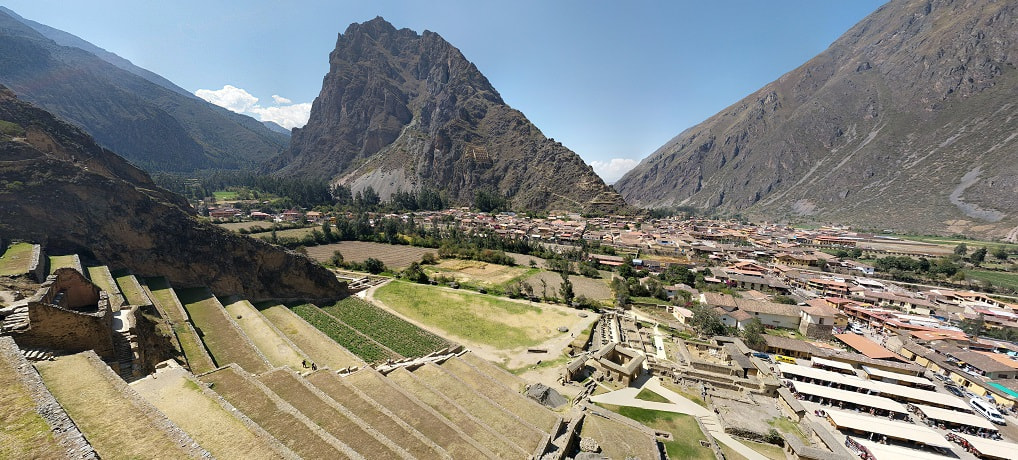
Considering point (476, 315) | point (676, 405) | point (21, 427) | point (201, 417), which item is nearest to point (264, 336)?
point (201, 417)

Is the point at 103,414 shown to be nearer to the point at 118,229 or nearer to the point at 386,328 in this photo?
the point at 386,328

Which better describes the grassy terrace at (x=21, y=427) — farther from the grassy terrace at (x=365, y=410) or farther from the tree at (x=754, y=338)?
the tree at (x=754, y=338)

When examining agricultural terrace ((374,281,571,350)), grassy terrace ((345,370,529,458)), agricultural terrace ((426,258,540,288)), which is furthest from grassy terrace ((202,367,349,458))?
agricultural terrace ((426,258,540,288))

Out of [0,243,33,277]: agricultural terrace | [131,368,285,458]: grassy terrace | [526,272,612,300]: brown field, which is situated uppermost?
[0,243,33,277]: agricultural terrace

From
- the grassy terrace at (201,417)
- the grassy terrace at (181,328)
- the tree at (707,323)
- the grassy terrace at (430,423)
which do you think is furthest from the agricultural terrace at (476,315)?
the grassy terrace at (201,417)

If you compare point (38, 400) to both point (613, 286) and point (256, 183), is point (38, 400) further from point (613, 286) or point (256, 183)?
point (256, 183)

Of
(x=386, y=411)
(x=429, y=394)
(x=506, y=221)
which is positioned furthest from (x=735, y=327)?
(x=506, y=221)

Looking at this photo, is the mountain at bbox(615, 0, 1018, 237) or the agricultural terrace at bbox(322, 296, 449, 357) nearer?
the agricultural terrace at bbox(322, 296, 449, 357)

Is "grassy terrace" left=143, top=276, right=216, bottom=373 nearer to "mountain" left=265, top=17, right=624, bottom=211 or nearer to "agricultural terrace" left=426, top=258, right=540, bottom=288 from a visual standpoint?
"agricultural terrace" left=426, top=258, right=540, bottom=288
